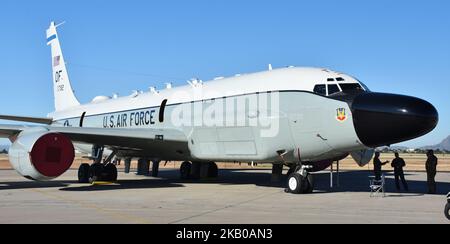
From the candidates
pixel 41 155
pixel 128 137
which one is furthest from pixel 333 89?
pixel 41 155

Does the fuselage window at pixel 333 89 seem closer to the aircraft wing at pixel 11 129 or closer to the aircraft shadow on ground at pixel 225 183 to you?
the aircraft shadow on ground at pixel 225 183

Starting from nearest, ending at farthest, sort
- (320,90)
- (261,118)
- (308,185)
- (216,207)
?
(216,207), (320,90), (308,185), (261,118)

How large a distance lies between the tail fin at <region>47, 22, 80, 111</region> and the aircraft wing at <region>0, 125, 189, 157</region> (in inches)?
451

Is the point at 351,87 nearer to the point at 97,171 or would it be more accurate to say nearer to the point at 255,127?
the point at 255,127

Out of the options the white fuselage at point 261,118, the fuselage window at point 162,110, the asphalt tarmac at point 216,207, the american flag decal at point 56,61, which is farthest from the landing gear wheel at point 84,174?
the american flag decal at point 56,61

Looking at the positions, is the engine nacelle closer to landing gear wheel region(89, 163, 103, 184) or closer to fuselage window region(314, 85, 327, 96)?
landing gear wheel region(89, 163, 103, 184)

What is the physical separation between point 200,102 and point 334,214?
29.6 feet

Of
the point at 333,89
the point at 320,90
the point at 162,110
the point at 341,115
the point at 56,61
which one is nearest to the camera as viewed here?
the point at 341,115

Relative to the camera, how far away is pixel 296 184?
15.1 m

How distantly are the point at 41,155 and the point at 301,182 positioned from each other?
835 centimetres

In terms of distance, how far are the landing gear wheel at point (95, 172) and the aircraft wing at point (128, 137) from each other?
3.53ft

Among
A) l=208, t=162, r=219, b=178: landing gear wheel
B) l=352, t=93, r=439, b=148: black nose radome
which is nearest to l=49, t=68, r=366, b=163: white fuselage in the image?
l=352, t=93, r=439, b=148: black nose radome
